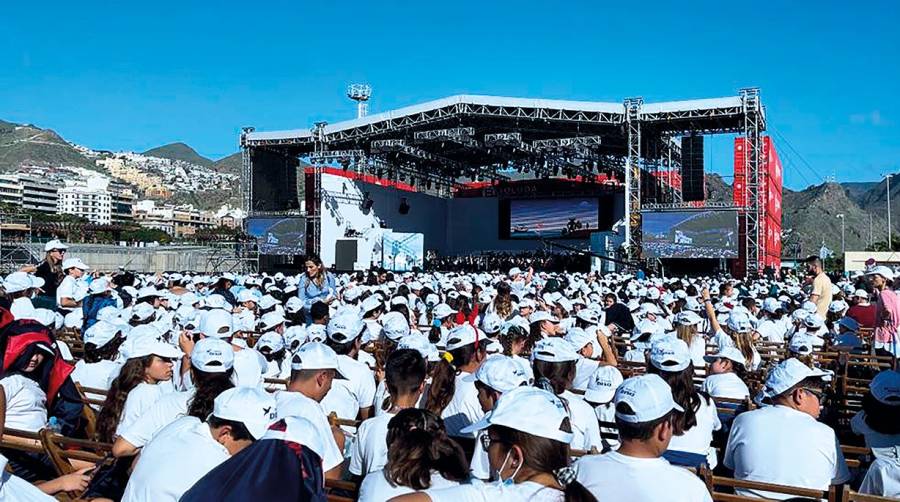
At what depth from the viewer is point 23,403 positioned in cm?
455

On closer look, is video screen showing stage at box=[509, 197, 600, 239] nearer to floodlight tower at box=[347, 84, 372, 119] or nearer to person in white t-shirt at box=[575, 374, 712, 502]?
floodlight tower at box=[347, 84, 372, 119]

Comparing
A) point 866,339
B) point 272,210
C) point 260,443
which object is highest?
point 272,210

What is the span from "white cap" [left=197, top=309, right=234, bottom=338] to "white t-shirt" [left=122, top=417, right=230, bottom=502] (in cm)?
344

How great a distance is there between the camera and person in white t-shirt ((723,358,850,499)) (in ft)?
12.2

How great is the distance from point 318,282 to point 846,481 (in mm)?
Result: 6988

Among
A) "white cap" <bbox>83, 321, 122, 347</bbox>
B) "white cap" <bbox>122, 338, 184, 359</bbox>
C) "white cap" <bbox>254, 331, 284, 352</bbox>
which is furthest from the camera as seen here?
"white cap" <bbox>254, 331, 284, 352</bbox>

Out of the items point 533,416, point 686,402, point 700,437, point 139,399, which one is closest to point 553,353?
point 686,402

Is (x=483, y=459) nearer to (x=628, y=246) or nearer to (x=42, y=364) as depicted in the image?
(x=42, y=364)

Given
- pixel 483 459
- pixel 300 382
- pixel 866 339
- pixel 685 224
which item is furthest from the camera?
pixel 685 224

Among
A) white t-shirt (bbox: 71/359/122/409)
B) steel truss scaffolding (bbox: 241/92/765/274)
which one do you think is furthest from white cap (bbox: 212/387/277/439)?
steel truss scaffolding (bbox: 241/92/765/274)

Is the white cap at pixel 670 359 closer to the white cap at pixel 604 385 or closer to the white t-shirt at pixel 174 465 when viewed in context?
the white cap at pixel 604 385

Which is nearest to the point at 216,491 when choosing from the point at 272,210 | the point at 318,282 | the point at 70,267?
the point at 318,282

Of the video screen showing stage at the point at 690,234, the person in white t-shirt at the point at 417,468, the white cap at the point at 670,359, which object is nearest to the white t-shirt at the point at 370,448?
the person in white t-shirt at the point at 417,468

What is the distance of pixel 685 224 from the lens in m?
30.9
